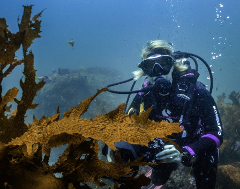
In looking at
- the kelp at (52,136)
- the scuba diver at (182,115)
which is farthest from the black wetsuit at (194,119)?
the kelp at (52,136)

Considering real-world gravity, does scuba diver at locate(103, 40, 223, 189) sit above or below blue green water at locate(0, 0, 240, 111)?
below

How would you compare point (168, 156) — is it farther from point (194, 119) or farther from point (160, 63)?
point (160, 63)

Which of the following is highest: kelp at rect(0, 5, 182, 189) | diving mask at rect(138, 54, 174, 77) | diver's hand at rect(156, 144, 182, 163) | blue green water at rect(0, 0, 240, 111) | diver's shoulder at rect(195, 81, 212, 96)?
blue green water at rect(0, 0, 240, 111)

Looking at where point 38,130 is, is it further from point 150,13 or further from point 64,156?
point 150,13

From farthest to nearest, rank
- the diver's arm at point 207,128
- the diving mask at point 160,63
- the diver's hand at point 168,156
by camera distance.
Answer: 1. the diving mask at point 160,63
2. the diver's arm at point 207,128
3. the diver's hand at point 168,156

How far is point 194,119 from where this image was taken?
2996 millimetres

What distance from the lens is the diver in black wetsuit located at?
243 cm

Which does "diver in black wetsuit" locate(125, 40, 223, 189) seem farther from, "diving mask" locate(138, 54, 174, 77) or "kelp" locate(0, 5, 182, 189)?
"kelp" locate(0, 5, 182, 189)

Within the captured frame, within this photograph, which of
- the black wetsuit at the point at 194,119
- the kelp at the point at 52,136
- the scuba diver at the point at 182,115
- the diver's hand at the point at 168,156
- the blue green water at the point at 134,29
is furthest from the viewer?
the blue green water at the point at 134,29

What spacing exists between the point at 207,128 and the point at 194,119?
0.32 meters

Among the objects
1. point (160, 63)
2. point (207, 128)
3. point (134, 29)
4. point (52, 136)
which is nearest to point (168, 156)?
point (207, 128)

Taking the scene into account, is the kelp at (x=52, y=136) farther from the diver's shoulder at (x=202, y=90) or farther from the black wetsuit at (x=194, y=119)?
the diver's shoulder at (x=202, y=90)

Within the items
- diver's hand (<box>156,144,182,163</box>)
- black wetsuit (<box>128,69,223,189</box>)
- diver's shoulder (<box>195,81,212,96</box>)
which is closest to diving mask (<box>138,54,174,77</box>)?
black wetsuit (<box>128,69,223,189</box>)

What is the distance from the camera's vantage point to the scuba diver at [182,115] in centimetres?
225
